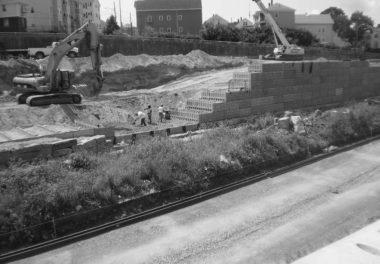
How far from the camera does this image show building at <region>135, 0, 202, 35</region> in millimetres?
71750

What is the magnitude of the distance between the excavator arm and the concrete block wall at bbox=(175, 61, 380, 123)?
497cm

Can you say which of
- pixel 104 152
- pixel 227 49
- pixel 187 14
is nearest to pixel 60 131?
pixel 104 152

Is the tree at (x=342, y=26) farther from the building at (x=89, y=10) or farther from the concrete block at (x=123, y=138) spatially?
→ the concrete block at (x=123, y=138)

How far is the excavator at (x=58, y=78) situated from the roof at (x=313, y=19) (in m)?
74.6

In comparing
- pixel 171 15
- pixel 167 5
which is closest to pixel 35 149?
pixel 171 15

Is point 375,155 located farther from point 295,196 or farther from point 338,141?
point 295,196

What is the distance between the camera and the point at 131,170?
10727mm

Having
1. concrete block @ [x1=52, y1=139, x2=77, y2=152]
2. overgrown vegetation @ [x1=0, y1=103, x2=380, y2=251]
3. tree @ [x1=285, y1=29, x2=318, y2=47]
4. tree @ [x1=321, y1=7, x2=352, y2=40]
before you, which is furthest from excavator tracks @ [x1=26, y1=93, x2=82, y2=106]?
tree @ [x1=321, y1=7, x2=352, y2=40]

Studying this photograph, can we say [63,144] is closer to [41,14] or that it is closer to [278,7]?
[41,14]

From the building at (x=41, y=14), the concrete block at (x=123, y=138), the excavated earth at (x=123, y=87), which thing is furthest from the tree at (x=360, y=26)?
the concrete block at (x=123, y=138)

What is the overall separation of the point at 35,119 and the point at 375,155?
42.8ft

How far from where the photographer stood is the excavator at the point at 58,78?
1988 cm

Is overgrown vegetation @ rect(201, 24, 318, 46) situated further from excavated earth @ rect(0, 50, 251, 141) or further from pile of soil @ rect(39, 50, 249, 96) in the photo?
pile of soil @ rect(39, 50, 249, 96)

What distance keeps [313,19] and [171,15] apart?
3310 centimetres
